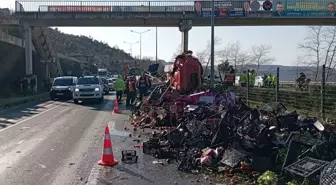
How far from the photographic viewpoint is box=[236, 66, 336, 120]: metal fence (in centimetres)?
1481

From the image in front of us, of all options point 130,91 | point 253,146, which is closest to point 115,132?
point 253,146

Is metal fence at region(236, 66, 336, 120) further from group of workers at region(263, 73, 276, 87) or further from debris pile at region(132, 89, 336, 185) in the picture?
debris pile at region(132, 89, 336, 185)

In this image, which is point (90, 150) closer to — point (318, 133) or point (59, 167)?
point (59, 167)

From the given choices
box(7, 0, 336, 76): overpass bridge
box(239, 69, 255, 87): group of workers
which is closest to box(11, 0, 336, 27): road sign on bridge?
box(7, 0, 336, 76): overpass bridge

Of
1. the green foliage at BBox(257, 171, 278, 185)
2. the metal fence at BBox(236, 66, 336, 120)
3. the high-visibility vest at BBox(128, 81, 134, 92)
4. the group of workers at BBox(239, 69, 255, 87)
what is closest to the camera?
the green foliage at BBox(257, 171, 278, 185)

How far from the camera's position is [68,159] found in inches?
370

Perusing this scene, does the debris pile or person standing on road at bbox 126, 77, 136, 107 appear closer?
the debris pile

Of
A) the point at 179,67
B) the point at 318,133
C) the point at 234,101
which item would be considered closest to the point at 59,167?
the point at 318,133

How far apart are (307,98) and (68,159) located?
1094cm

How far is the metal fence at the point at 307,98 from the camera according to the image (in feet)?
48.6

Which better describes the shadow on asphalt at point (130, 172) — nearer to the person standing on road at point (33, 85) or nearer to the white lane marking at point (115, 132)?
the white lane marking at point (115, 132)

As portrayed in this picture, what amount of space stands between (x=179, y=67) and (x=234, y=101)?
4.94 meters

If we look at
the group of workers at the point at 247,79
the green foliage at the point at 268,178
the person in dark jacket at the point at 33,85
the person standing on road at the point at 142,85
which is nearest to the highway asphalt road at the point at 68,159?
the green foliage at the point at 268,178

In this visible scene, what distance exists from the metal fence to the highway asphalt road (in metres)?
6.90
